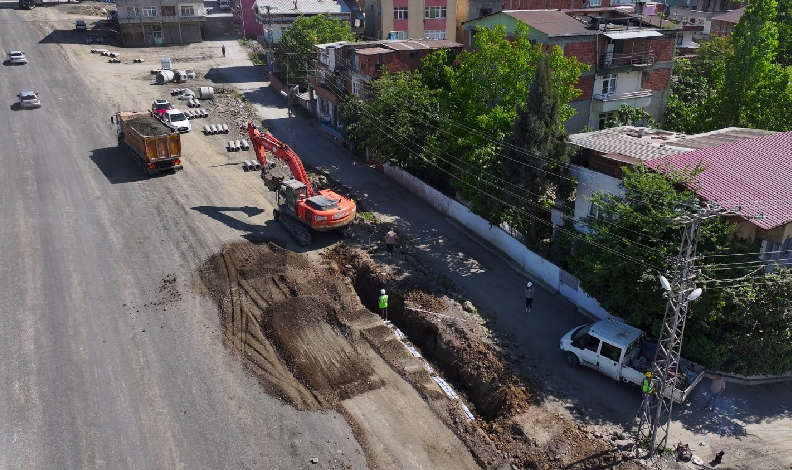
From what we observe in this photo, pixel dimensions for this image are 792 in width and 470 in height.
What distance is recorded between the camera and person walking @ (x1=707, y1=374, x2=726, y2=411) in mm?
22312

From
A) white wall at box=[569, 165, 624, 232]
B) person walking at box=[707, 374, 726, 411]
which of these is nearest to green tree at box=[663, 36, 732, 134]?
white wall at box=[569, 165, 624, 232]

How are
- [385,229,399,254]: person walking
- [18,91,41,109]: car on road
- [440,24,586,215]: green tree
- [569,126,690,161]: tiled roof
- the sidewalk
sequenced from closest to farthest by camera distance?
the sidewalk → [569,126,690,161]: tiled roof → [440,24,586,215]: green tree → [385,229,399,254]: person walking → [18,91,41,109]: car on road

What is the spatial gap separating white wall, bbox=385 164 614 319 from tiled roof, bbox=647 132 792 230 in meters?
6.52

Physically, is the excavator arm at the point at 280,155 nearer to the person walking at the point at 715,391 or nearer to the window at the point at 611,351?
the window at the point at 611,351

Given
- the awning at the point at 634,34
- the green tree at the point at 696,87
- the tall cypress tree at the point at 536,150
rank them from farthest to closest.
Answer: the awning at the point at 634,34
the green tree at the point at 696,87
the tall cypress tree at the point at 536,150

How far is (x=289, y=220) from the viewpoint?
117 ft

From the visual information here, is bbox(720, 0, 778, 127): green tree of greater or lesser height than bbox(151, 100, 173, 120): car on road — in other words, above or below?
above

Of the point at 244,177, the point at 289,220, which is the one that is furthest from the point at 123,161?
the point at 289,220

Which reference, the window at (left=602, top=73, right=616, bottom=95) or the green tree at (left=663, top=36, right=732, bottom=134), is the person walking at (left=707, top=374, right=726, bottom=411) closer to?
the green tree at (left=663, top=36, right=732, bottom=134)

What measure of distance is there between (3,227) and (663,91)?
45202mm

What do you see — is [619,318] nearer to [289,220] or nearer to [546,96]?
[546,96]

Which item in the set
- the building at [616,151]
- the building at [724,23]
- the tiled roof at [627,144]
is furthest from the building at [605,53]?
the building at [724,23]

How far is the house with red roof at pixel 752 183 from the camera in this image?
23547mm

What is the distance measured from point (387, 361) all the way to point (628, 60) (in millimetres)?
31194
